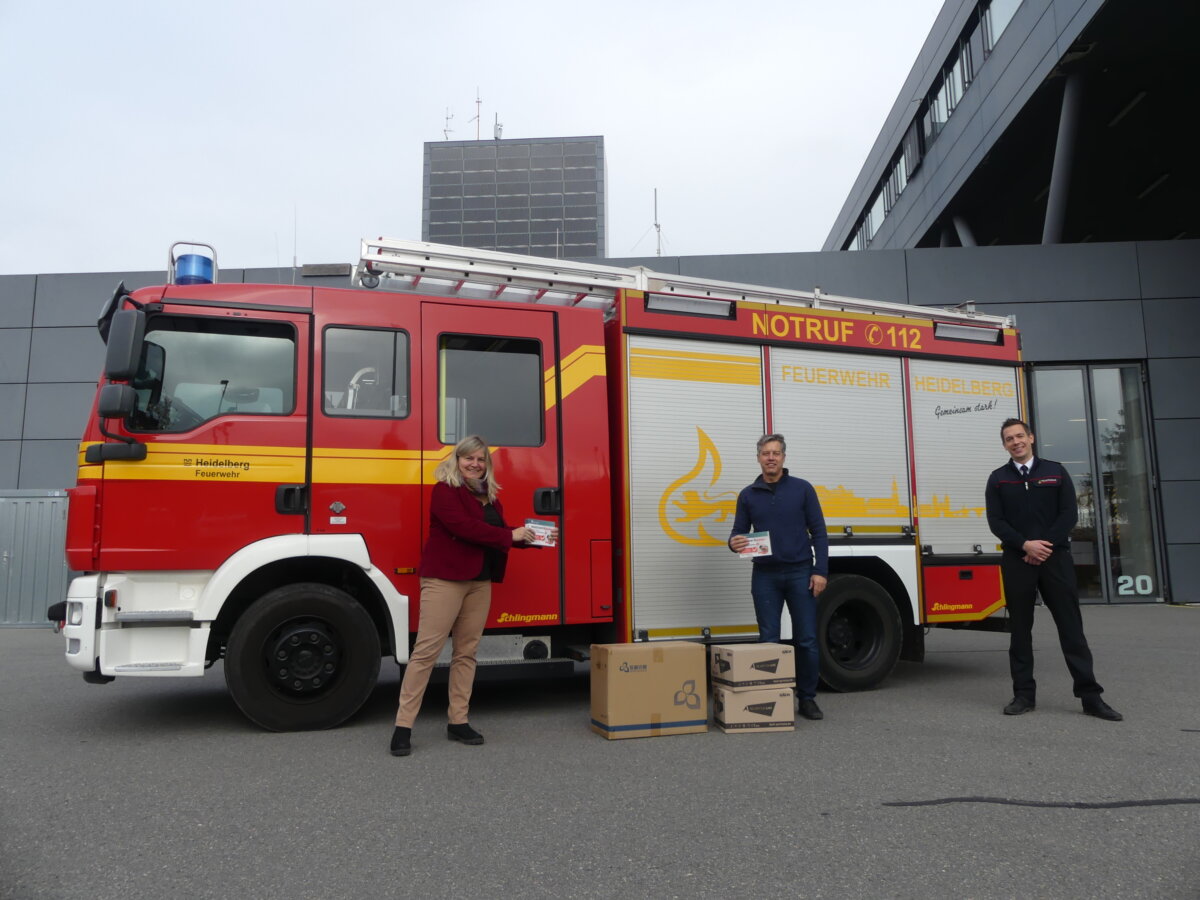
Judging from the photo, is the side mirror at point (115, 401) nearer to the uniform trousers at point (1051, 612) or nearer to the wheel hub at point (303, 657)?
the wheel hub at point (303, 657)

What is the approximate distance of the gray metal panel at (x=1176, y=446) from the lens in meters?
14.4

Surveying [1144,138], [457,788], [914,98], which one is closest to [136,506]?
[457,788]

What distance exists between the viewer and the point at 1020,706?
5.76 m

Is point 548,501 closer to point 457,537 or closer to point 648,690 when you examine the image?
point 457,537

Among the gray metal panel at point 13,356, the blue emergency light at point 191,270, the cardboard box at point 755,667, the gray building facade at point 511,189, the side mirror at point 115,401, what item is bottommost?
the cardboard box at point 755,667

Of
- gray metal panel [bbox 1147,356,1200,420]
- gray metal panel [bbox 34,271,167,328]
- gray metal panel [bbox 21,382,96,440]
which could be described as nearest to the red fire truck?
gray metal panel [bbox 1147,356,1200,420]

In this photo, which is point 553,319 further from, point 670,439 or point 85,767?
point 85,767

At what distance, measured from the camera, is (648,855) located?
127 inches

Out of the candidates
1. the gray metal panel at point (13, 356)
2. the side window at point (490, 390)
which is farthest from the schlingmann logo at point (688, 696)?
the gray metal panel at point (13, 356)

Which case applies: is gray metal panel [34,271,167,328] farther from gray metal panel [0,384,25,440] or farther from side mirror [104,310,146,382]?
side mirror [104,310,146,382]

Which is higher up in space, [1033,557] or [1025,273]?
[1025,273]

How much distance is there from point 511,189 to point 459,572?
85.5 meters

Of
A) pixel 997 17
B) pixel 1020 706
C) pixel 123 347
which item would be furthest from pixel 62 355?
pixel 997 17

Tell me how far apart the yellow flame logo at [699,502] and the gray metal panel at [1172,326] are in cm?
1201
